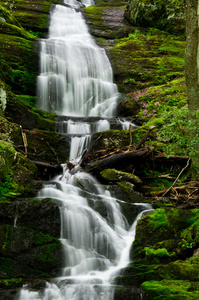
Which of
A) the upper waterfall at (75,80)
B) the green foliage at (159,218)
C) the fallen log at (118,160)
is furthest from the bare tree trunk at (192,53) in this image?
the upper waterfall at (75,80)

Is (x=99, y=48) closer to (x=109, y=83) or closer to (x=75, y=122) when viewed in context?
(x=109, y=83)

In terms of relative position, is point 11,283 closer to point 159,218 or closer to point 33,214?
point 33,214

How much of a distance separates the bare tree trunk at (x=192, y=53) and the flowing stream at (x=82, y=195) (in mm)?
3114

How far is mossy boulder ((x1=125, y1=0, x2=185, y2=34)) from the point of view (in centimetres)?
2288

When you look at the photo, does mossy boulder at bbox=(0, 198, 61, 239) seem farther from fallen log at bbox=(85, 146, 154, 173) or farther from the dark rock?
fallen log at bbox=(85, 146, 154, 173)

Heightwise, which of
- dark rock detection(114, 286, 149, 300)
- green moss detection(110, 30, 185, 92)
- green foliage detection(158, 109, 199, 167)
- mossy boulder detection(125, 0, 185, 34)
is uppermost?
mossy boulder detection(125, 0, 185, 34)

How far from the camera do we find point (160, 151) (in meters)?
10.1

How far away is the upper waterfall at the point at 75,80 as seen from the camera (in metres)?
15.5

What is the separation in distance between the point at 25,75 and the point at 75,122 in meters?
5.21

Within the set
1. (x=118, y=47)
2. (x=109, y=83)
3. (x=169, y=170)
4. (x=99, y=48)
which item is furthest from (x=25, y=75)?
(x=169, y=170)

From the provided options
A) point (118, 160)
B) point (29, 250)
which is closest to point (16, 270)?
point (29, 250)

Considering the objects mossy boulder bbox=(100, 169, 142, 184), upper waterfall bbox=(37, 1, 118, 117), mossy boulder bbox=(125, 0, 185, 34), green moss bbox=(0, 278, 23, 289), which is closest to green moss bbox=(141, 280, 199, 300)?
green moss bbox=(0, 278, 23, 289)

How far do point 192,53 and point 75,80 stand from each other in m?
9.85

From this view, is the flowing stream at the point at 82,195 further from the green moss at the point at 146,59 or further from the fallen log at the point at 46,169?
the green moss at the point at 146,59
